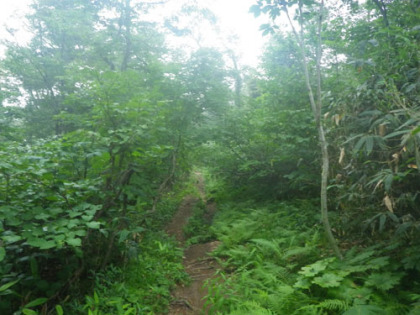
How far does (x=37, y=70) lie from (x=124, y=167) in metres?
10.1

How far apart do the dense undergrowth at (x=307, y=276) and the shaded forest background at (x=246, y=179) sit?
0.08ft

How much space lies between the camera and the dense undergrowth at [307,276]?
2.73 metres

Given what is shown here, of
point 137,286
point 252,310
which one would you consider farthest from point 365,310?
point 137,286

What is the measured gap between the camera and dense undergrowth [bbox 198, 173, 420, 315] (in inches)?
108

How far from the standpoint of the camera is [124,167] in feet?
14.1

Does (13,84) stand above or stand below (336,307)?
above

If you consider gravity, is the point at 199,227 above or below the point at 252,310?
above

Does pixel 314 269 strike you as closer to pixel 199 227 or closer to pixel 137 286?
pixel 137 286

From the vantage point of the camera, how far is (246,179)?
379 inches

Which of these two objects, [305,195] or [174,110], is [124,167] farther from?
[305,195]

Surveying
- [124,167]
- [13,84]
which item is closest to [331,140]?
[124,167]

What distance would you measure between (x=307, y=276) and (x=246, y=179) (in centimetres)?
638

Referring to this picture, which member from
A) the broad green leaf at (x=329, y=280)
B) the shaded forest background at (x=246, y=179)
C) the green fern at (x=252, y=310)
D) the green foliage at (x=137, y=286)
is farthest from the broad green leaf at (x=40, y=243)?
the broad green leaf at (x=329, y=280)

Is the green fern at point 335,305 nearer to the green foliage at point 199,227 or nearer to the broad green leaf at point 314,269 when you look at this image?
the broad green leaf at point 314,269
